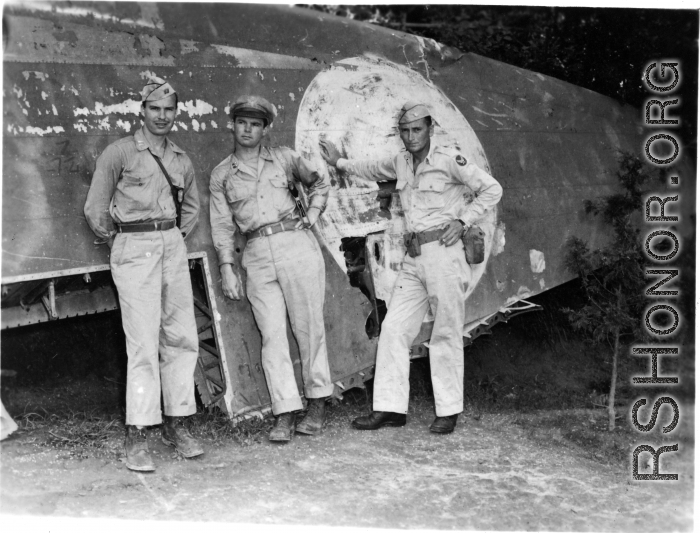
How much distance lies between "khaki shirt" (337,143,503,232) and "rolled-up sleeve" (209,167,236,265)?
116 cm

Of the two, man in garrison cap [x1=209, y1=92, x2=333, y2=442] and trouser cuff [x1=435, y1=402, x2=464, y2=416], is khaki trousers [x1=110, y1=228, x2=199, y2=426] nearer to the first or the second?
man in garrison cap [x1=209, y1=92, x2=333, y2=442]

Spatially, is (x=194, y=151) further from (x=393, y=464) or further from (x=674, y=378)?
(x=674, y=378)

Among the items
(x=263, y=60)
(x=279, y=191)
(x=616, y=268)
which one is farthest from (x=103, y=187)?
(x=616, y=268)

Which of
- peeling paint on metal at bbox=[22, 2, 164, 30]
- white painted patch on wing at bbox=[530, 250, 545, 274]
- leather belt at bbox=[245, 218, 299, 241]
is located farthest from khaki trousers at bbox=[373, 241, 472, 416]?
peeling paint on metal at bbox=[22, 2, 164, 30]

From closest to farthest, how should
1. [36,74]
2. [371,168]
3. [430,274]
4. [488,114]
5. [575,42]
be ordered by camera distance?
[36,74] < [430,274] < [371,168] < [488,114] < [575,42]

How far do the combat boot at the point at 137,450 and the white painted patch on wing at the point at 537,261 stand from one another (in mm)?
3243

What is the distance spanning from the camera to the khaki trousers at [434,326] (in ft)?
15.6

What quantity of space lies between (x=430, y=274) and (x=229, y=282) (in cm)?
125

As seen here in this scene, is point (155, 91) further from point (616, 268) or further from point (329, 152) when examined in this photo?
point (616, 268)

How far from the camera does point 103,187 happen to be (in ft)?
13.1

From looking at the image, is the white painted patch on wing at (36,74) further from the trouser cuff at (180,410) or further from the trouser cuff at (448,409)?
the trouser cuff at (448,409)

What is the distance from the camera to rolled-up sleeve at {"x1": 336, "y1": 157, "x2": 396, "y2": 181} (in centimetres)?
503

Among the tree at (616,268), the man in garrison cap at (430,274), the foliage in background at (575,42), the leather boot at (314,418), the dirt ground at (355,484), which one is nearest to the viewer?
the dirt ground at (355,484)

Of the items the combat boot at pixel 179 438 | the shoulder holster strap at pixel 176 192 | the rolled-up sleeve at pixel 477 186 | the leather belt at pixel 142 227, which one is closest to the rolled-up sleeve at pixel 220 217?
the shoulder holster strap at pixel 176 192
